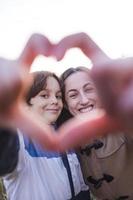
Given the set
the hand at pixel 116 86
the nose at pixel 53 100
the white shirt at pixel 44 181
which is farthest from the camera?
the white shirt at pixel 44 181

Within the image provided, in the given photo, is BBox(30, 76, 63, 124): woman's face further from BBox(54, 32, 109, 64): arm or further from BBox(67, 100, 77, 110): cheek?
BBox(54, 32, 109, 64): arm

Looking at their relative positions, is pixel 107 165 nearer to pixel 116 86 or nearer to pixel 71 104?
pixel 71 104

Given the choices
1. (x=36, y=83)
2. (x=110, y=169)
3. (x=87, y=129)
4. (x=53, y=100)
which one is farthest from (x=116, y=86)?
(x=110, y=169)

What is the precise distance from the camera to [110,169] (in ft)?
2.76

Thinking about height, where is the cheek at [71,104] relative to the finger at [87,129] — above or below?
above

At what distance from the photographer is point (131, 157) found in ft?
2.70

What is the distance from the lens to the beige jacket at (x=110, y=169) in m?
0.83

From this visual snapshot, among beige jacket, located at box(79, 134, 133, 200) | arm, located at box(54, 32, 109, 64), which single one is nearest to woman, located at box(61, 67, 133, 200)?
beige jacket, located at box(79, 134, 133, 200)

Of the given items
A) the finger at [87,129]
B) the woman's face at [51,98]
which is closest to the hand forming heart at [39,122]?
the finger at [87,129]

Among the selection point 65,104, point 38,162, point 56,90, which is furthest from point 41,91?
point 38,162

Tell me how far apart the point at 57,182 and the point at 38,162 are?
0.23 ft

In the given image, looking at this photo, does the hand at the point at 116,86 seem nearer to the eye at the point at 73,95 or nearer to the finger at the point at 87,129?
the finger at the point at 87,129

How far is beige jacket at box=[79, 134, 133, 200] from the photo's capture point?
0.83m

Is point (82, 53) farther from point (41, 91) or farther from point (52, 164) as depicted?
point (52, 164)
